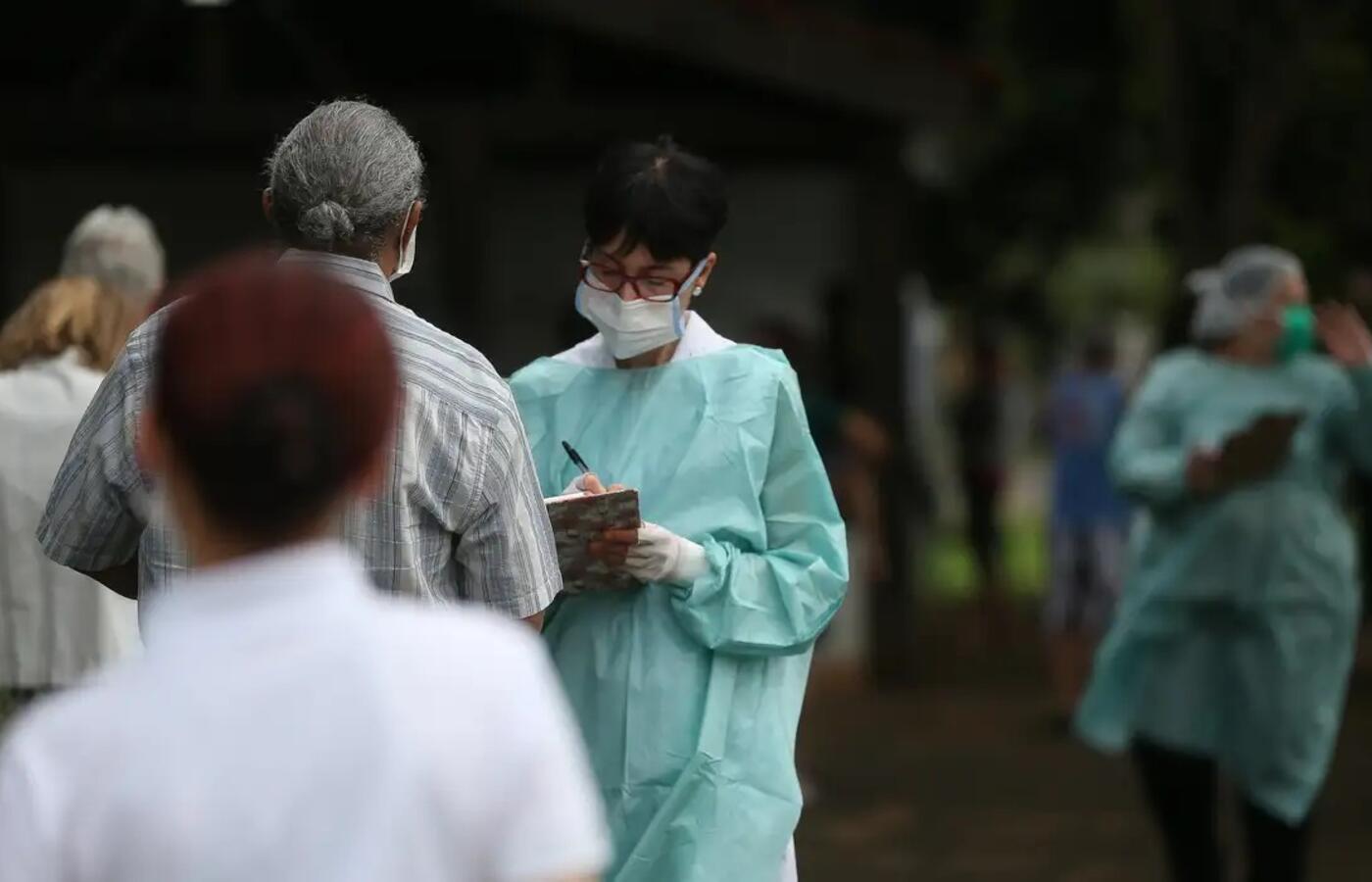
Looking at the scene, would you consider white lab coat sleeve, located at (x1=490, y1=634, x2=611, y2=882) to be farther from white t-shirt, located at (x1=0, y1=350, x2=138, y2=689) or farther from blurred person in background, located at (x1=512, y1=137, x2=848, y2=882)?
white t-shirt, located at (x1=0, y1=350, x2=138, y2=689)

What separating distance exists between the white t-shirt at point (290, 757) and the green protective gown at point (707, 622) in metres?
2.04

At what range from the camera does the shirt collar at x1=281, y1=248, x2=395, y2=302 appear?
3.15 metres

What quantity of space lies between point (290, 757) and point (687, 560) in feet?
6.80

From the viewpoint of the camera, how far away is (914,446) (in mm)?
12812

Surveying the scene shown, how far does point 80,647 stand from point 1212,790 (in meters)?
2.86

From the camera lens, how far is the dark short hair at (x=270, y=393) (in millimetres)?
1778

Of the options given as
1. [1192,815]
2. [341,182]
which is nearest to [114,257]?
[341,182]

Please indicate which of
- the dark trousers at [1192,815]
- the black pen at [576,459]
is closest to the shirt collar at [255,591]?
the black pen at [576,459]

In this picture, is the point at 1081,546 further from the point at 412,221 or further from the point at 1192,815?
the point at 412,221

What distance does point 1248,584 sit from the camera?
5.98 m

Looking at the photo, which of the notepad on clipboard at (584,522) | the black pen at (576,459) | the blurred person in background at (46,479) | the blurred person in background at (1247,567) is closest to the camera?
the notepad on clipboard at (584,522)

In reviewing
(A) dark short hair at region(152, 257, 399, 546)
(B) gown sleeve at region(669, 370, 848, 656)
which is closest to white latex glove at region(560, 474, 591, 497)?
(B) gown sleeve at region(669, 370, 848, 656)

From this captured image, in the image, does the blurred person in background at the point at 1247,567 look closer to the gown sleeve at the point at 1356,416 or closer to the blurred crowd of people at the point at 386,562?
the gown sleeve at the point at 1356,416

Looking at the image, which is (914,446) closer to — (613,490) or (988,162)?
(988,162)
